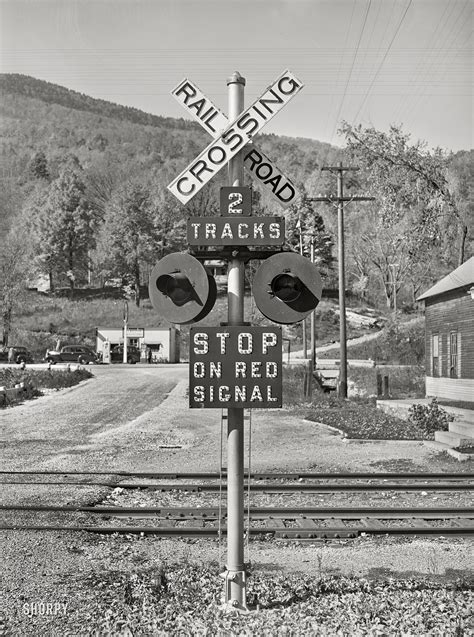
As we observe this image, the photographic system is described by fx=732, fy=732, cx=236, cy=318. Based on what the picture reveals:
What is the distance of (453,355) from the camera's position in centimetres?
2661

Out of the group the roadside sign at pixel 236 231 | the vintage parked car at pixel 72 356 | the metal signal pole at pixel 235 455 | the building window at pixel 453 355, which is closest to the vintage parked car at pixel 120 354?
the vintage parked car at pixel 72 356

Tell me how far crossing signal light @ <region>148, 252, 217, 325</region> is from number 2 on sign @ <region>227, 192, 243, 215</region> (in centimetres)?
47

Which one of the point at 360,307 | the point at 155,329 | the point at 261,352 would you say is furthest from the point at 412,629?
the point at 360,307

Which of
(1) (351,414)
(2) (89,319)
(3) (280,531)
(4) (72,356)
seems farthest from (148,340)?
(3) (280,531)

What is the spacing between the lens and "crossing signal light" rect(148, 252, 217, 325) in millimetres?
5145

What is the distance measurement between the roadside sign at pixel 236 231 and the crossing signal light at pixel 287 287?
0.15 meters

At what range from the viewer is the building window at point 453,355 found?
26.3m

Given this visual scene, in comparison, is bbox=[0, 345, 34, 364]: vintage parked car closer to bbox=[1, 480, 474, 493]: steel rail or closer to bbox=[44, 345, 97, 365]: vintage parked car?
bbox=[44, 345, 97, 365]: vintage parked car

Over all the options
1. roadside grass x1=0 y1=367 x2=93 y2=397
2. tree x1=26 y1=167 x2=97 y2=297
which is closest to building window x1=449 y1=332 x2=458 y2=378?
roadside grass x1=0 y1=367 x2=93 y2=397

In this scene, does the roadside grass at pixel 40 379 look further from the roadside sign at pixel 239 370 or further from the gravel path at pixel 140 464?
the roadside sign at pixel 239 370

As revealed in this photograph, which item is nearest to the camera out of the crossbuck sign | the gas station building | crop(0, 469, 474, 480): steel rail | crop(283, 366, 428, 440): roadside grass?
the crossbuck sign

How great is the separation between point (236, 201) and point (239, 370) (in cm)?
123

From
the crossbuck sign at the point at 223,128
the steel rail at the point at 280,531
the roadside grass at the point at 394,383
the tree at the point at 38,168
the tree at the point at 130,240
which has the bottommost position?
the steel rail at the point at 280,531

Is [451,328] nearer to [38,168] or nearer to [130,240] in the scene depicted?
[130,240]
